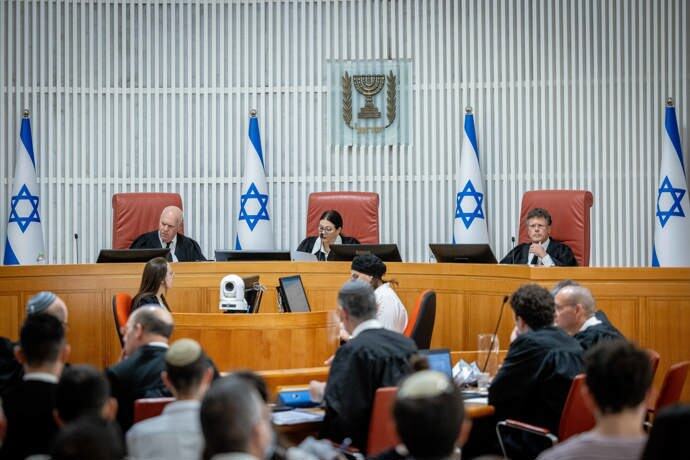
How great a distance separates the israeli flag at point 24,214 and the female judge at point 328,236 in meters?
2.70

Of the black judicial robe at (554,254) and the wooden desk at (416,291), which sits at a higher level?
the black judicial robe at (554,254)

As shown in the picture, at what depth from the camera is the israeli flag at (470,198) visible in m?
10.9

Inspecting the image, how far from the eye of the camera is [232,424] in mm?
2889

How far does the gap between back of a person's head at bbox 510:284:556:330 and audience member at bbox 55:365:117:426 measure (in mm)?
2613

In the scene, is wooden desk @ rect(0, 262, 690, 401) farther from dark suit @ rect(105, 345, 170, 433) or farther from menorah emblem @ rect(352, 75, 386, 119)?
dark suit @ rect(105, 345, 170, 433)

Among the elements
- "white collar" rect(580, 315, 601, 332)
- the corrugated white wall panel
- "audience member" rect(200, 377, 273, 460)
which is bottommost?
"white collar" rect(580, 315, 601, 332)

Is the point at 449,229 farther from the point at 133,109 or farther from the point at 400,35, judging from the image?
the point at 133,109

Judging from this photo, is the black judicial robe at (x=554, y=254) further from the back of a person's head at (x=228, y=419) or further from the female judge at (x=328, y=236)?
the back of a person's head at (x=228, y=419)

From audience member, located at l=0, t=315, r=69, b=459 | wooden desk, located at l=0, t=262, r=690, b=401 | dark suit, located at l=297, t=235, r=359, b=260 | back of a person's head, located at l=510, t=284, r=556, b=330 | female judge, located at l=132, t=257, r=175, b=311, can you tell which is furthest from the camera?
dark suit, located at l=297, t=235, r=359, b=260

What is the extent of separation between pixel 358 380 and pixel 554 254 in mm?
4301

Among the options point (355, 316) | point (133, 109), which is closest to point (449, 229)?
point (133, 109)

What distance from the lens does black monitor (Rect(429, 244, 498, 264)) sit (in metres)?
8.54

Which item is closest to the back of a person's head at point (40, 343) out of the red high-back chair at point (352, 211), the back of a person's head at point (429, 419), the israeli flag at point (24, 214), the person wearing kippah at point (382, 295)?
the back of a person's head at point (429, 419)

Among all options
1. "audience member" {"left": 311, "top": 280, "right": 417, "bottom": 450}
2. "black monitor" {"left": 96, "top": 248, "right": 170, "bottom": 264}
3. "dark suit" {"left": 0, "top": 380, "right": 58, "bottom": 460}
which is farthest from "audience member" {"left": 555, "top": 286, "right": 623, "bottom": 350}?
"black monitor" {"left": 96, "top": 248, "right": 170, "bottom": 264}
